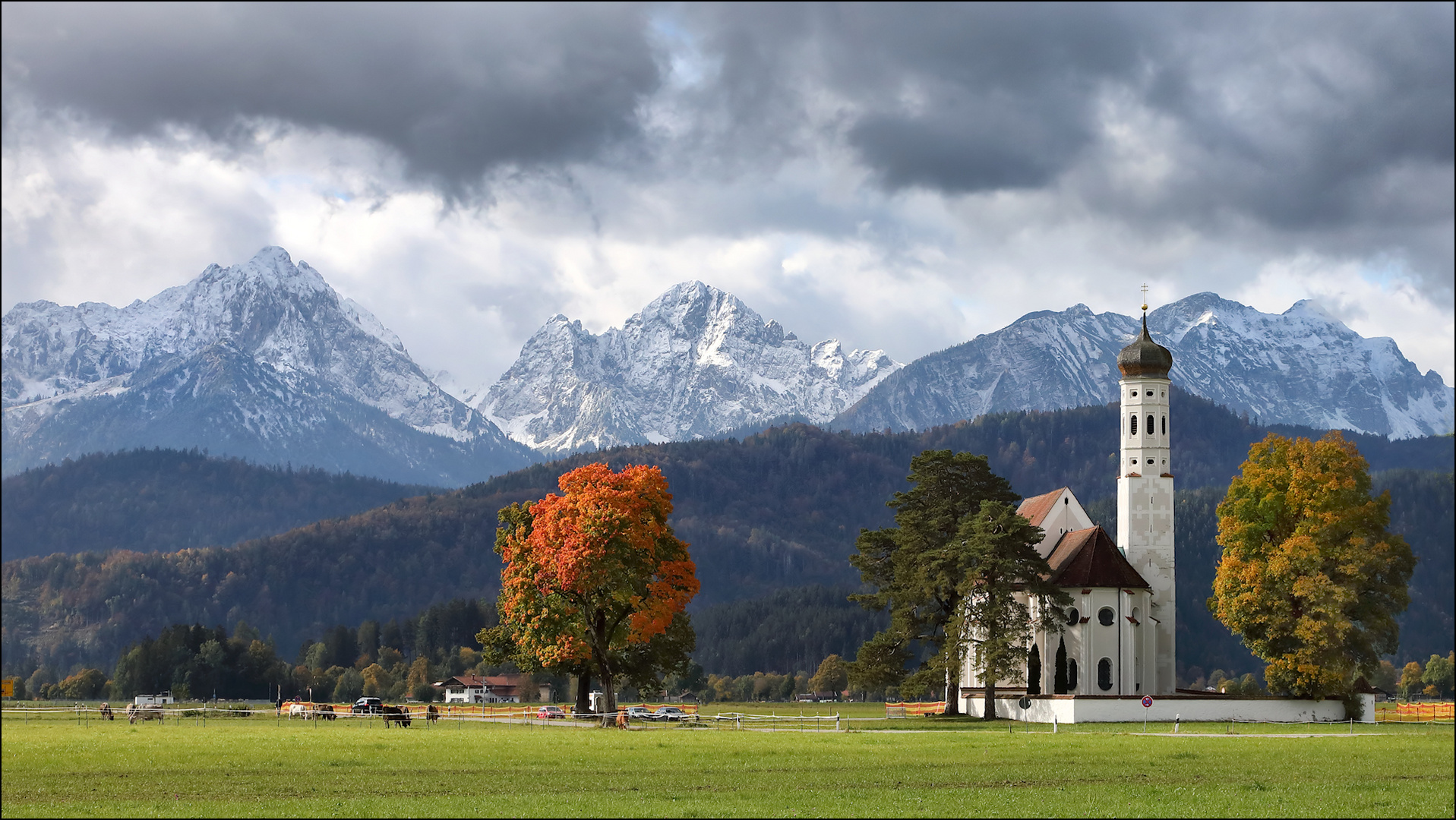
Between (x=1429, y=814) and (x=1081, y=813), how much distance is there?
7.79m

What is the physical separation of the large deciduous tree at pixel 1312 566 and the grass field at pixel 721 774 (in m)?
15.6

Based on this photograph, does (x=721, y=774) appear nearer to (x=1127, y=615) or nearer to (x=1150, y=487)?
(x=1127, y=615)

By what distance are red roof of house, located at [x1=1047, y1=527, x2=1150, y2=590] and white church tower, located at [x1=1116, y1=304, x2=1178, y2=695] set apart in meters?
2.78

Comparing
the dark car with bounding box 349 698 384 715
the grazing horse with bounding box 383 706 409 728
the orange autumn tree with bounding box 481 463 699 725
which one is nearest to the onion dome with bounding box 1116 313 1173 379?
the orange autumn tree with bounding box 481 463 699 725

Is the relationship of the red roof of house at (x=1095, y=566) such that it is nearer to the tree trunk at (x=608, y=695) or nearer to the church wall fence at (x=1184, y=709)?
the church wall fence at (x=1184, y=709)

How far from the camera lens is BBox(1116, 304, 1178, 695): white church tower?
10175 cm

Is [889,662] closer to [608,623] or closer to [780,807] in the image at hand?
[608,623]

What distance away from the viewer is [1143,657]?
99750 mm

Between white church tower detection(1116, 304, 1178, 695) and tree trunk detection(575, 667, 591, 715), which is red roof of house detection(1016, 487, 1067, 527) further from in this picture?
tree trunk detection(575, 667, 591, 715)

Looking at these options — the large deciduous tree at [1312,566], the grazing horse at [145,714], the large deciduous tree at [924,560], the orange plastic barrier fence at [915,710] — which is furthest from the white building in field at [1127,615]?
the grazing horse at [145,714]

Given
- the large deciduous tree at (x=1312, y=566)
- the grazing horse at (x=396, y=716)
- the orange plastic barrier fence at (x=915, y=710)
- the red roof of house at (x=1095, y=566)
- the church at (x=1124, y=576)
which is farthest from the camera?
the orange plastic barrier fence at (x=915, y=710)

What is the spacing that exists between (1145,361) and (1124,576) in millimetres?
16451

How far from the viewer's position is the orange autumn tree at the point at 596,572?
7856cm

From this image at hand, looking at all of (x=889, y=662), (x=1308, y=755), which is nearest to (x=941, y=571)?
(x=889, y=662)
